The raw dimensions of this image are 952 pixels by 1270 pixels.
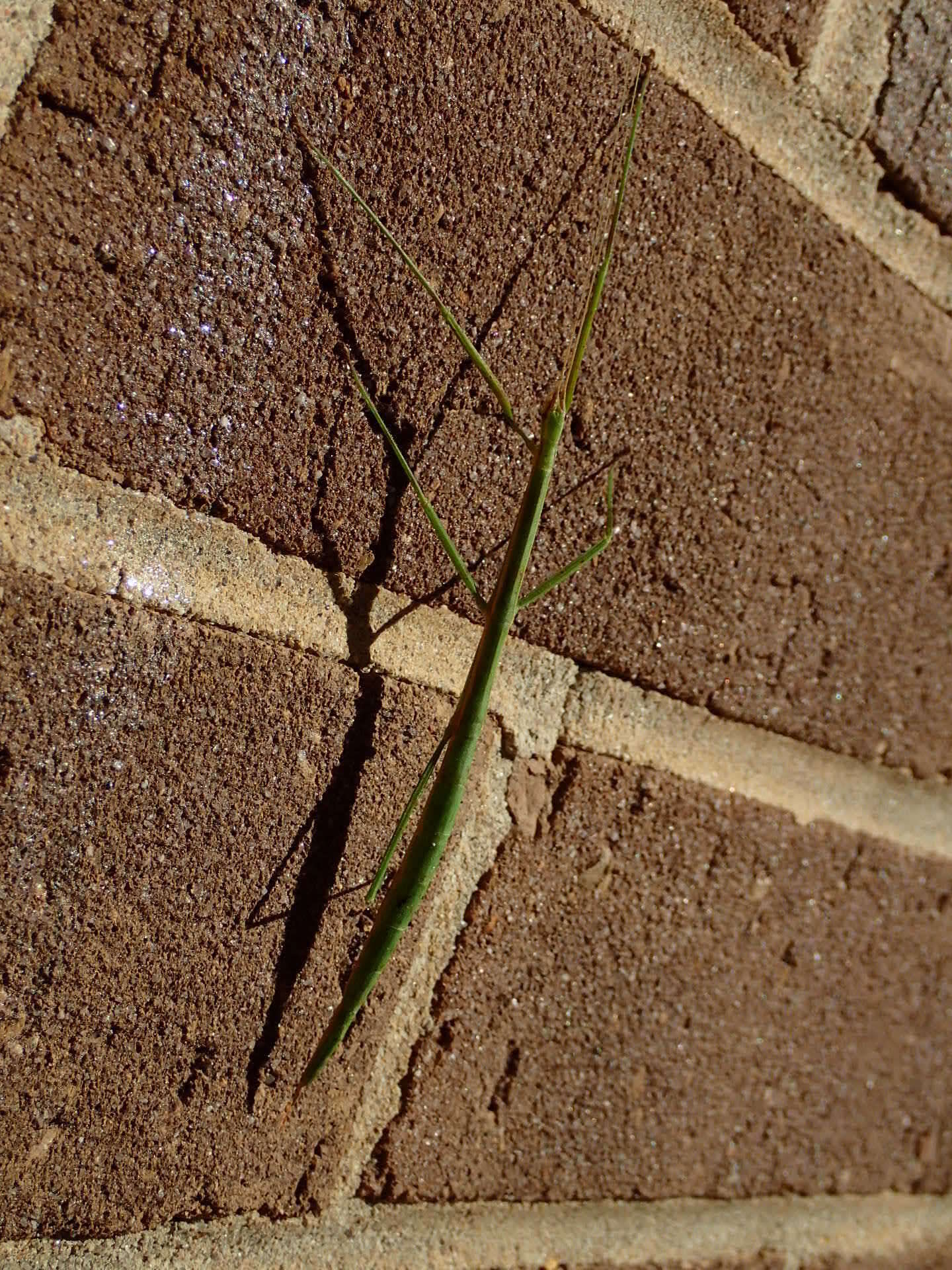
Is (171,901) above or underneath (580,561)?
underneath

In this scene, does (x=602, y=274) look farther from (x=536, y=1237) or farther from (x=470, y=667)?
(x=536, y=1237)

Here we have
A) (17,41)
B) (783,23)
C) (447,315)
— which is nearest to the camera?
(17,41)

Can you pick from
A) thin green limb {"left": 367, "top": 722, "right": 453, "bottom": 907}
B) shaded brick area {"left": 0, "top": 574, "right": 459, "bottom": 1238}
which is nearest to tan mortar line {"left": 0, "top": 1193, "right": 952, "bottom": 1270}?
shaded brick area {"left": 0, "top": 574, "right": 459, "bottom": 1238}

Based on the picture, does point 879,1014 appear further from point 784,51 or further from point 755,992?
point 784,51

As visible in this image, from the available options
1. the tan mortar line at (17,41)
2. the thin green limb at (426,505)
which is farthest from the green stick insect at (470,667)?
the tan mortar line at (17,41)

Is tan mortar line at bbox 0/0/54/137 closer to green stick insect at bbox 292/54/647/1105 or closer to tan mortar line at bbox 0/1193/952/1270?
green stick insect at bbox 292/54/647/1105

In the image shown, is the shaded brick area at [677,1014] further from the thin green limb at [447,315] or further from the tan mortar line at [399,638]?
the thin green limb at [447,315]

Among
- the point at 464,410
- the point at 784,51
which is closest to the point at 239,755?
the point at 464,410

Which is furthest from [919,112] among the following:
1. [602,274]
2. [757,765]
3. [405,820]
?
[405,820]
